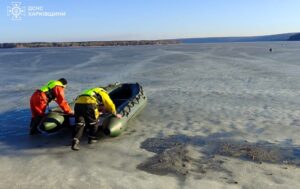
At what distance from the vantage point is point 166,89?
1563cm

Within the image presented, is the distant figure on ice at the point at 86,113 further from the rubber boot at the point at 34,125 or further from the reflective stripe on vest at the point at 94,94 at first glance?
the rubber boot at the point at 34,125

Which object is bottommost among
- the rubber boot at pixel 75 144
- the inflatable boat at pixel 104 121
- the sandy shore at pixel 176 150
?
the sandy shore at pixel 176 150

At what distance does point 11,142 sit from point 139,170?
3.38 meters

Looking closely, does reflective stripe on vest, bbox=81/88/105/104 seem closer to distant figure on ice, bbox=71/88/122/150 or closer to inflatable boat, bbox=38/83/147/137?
distant figure on ice, bbox=71/88/122/150

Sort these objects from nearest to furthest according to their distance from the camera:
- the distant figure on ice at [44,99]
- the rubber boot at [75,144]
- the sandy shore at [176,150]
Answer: the sandy shore at [176,150], the rubber boot at [75,144], the distant figure on ice at [44,99]

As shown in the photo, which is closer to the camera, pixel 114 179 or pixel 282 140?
pixel 114 179

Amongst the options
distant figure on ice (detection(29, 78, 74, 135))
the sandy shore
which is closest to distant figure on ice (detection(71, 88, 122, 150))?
the sandy shore

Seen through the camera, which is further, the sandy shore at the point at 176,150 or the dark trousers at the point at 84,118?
the dark trousers at the point at 84,118

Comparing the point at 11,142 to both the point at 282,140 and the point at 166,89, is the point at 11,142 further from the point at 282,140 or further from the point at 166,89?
the point at 166,89

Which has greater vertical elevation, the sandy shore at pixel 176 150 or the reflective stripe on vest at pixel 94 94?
the reflective stripe on vest at pixel 94 94

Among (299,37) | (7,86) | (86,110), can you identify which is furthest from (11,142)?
(299,37)

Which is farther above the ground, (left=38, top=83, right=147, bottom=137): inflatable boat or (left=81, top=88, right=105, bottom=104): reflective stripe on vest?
(left=81, top=88, right=105, bottom=104): reflective stripe on vest

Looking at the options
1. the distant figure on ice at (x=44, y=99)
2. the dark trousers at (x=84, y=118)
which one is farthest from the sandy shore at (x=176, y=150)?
the distant figure on ice at (x=44, y=99)

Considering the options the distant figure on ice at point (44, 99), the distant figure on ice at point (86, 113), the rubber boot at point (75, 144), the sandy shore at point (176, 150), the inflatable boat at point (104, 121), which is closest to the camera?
the sandy shore at point (176, 150)
